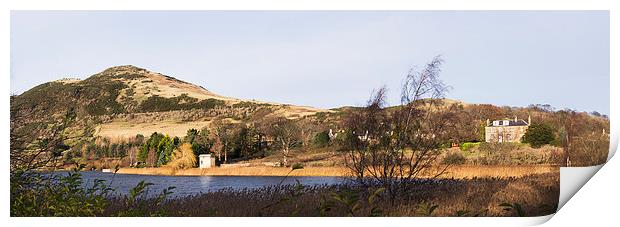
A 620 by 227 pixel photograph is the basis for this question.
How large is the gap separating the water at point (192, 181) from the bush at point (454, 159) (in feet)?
6.96

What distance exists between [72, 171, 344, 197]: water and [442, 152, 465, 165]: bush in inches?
83.5

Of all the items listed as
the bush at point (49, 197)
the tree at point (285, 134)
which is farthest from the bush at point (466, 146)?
the bush at point (49, 197)

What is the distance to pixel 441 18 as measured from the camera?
12.9 meters

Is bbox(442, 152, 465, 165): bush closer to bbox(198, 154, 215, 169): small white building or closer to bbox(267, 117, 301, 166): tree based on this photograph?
bbox(267, 117, 301, 166): tree

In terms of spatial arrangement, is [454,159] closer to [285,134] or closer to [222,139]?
[285,134]

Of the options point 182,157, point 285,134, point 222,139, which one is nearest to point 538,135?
point 285,134

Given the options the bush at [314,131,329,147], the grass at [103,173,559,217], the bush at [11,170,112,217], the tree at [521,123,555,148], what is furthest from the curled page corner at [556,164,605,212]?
the bush at [11,170,112,217]

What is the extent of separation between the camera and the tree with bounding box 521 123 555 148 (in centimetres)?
1433

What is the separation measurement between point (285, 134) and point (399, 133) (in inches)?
118

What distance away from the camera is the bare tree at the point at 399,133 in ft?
38.3

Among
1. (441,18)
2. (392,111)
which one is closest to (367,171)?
(392,111)

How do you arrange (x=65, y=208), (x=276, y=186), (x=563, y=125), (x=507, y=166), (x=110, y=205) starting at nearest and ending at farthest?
(x=65, y=208)
(x=110, y=205)
(x=276, y=186)
(x=563, y=125)
(x=507, y=166)
